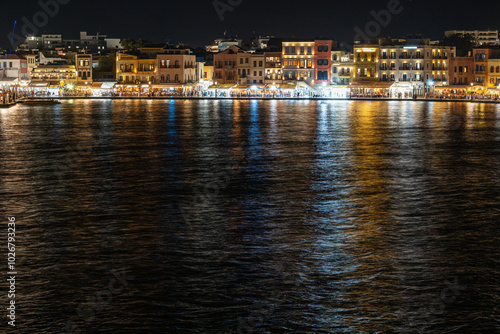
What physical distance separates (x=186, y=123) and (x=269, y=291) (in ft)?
153

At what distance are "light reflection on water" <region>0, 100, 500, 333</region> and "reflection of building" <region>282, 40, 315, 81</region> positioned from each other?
83711 millimetres

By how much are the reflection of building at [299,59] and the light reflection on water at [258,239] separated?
83.7m

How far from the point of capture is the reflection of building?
119 meters

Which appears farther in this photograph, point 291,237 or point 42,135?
point 42,135

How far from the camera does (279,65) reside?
12238 centimetres

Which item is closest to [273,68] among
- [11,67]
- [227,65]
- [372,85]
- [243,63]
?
[243,63]

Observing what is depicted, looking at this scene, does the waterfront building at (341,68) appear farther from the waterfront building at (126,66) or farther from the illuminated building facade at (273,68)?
the waterfront building at (126,66)

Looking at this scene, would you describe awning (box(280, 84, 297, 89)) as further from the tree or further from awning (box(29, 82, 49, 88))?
awning (box(29, 82, 49, 88))

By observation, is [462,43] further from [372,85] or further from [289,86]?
[289,86]

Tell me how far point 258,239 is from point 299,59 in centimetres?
10402

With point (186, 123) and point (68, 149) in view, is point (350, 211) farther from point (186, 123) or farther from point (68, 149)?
point (186, 123)

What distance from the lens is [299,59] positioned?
119 metres

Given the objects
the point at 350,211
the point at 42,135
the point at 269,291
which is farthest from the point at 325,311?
the point at 42,135

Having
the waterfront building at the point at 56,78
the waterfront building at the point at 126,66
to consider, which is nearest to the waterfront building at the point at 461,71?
the waterfront building at the point at 126,66
